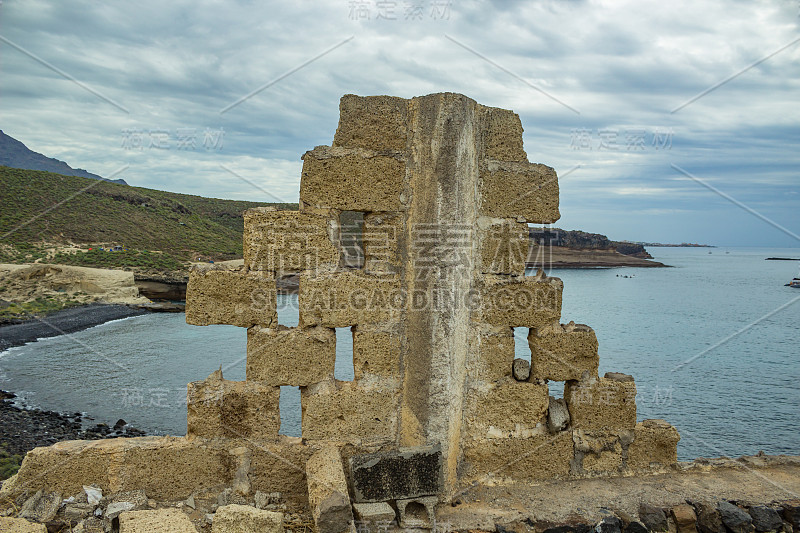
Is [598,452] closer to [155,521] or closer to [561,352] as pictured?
[561,352]

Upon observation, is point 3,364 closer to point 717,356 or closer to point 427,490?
point 427,490

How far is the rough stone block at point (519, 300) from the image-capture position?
166 inches

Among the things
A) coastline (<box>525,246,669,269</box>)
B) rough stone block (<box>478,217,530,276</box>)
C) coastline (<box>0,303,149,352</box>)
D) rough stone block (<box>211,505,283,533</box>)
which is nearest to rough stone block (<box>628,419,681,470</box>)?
rough stone block (<box>478,217,530,276</box>)

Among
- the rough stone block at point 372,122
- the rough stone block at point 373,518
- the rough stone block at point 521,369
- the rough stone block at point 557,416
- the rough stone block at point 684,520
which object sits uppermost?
the rough stone block at point 372,122

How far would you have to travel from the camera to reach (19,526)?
320 centimetres

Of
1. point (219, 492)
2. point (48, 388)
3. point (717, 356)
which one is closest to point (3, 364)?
point (48, 388)

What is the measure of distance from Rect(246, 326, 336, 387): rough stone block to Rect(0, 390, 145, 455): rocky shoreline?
32.8 ft

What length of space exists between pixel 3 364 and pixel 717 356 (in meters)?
25.3

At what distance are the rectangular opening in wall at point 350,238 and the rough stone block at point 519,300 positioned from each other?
103 centimetres

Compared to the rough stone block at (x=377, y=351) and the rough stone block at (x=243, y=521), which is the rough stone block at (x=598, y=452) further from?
the rough stone block at (x=243, y=521)

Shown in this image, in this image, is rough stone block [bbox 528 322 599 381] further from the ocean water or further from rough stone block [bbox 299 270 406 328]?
the ocean water

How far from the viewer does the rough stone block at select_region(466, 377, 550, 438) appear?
4230mm

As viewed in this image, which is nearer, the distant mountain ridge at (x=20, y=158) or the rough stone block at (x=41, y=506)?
the rough stone block at (x=41, y=506)

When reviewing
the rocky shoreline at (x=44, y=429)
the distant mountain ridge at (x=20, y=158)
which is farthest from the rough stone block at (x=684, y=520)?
the distant mountain ridge at (x=20, y=158)
